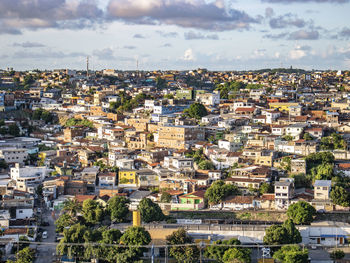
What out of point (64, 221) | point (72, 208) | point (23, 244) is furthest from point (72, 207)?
point (23, 244)

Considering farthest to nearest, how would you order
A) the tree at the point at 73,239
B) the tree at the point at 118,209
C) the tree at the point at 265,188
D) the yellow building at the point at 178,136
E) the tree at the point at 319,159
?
the yellow building at the point at 178,136 → the tree at the point at 319,159 → the tree at the point at 265,188 → the tree at the point at 118,209 → the tree at the point at 73,239

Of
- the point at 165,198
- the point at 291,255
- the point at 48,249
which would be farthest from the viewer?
the point at 165,198

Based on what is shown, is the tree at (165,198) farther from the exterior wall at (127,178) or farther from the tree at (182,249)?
the tree at (182,249)

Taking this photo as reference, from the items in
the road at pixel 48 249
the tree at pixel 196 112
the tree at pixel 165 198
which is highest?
the tree at pixel 196 112

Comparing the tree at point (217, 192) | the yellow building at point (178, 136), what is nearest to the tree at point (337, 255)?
the tree at point (217, 192)

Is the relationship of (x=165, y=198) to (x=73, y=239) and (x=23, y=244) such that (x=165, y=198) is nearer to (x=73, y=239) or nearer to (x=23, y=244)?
(x=73, y=239)

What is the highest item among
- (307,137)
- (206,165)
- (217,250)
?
(307,137)

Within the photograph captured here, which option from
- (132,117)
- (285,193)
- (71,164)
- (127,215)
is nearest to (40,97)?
(132,117)
